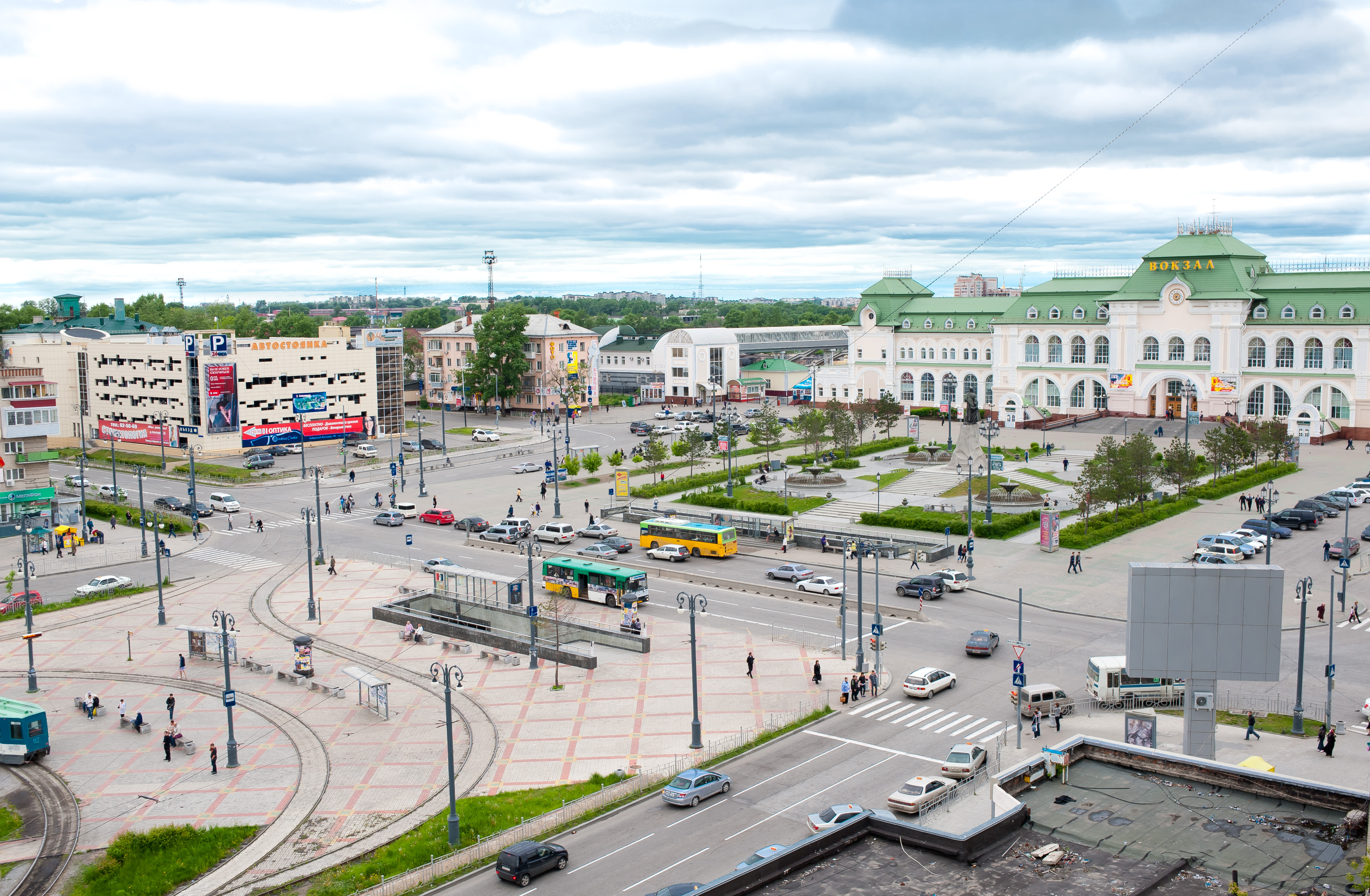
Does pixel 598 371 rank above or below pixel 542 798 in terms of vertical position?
above

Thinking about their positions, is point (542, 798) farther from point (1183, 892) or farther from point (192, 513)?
point (192, 513)

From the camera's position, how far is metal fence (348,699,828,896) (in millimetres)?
27500

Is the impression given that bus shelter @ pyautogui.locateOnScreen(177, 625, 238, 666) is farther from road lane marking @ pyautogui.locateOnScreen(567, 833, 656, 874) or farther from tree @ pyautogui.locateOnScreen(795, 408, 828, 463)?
tree @ pyautogui.locateOnScreen(795, 408, 828, 463)

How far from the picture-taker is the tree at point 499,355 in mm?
136000

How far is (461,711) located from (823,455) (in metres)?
58.8

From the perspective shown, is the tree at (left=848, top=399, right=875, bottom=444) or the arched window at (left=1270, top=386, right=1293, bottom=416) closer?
the tree at (left=848, top=399, right=875, bottom=444)

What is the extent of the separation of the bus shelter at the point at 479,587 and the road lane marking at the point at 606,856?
2359 centimetres

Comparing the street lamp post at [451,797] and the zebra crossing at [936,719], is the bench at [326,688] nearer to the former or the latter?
the street lamp post at [451,797]

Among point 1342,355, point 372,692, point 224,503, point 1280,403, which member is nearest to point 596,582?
point 372,692

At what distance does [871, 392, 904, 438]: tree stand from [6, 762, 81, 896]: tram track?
8134 cm

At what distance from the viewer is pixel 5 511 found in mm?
75938

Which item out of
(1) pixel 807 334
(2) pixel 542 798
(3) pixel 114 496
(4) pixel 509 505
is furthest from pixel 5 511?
(1) pixel 807 334

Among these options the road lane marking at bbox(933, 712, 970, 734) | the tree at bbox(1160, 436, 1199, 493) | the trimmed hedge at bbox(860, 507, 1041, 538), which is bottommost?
the road lane marking at bbox(933, 712, 970, 734)

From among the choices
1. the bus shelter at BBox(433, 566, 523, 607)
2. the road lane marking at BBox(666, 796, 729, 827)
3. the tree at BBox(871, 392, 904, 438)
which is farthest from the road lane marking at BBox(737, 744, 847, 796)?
the tree at BBox(871, 392, 904, 438)
